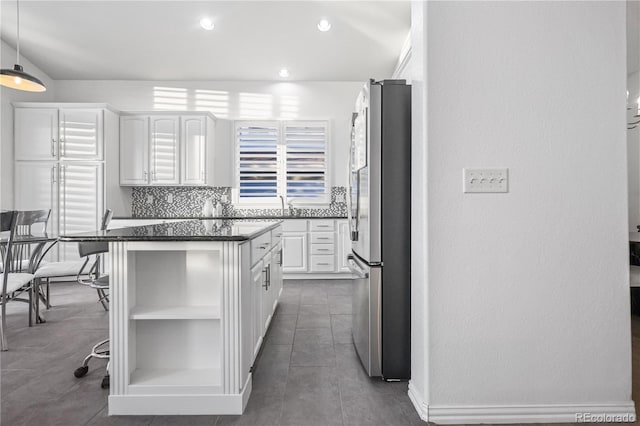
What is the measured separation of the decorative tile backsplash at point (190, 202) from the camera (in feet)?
18.4

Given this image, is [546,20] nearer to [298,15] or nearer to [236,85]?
[298,15]

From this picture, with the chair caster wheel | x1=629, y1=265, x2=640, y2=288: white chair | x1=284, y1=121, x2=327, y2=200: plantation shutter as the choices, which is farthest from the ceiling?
the chair caster wheel

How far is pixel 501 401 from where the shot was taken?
1.69 meters

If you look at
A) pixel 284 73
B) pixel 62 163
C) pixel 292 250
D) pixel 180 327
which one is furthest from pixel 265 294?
pixel 62 163

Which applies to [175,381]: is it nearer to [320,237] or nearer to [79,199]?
[320,237]

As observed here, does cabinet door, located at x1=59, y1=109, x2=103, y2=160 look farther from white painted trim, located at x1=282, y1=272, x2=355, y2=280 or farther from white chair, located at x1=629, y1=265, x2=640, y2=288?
white chair, located at x1=629, y1=265, x2=640, y2=288

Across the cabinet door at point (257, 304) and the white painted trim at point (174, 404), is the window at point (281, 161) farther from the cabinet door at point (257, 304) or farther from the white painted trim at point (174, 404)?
the white painted trim at point (174, 404)

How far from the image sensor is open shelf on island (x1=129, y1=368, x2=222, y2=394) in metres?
1.71

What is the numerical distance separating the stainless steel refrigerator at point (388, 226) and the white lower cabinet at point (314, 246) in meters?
3.05

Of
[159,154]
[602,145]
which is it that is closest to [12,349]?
[159,154]

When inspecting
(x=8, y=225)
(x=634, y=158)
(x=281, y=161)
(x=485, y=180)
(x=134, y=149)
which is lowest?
(x=8, y=225)

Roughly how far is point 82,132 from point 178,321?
4.25 meters

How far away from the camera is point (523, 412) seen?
1686 mm

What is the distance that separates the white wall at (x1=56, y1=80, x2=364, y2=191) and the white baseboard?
13.9ft
